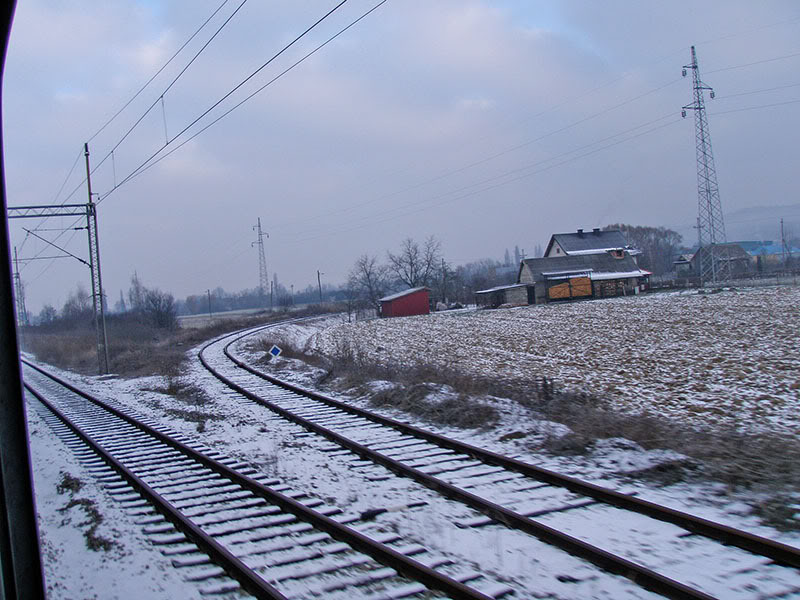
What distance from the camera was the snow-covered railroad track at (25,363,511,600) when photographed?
5.10 metres

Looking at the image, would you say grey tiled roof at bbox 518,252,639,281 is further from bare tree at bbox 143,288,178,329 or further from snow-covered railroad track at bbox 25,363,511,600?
snow-covered railroad track at bbox 25,363,511,600

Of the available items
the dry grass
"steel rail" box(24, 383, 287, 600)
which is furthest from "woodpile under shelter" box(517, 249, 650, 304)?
"steel rail" box(24, 383, 287, 600)

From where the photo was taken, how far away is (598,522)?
614 centimetres

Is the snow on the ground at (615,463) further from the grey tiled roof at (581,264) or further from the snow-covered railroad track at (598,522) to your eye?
the grey tiled roof at (581,264)

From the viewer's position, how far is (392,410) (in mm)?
13133

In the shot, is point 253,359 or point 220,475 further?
point 253,359

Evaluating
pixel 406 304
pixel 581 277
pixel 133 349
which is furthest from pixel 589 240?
pixel 133 349

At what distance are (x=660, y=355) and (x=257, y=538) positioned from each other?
17.2 m

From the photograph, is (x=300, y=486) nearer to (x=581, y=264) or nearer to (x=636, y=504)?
(x=636, y=504)

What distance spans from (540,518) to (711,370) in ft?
40.2

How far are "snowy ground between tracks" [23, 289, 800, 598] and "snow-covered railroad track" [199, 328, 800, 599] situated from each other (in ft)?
0.76

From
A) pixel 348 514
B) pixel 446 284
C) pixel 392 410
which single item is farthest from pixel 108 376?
pixel 446 284

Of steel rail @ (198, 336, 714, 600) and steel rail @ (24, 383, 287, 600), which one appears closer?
steel rail @ (198, 336, 714, 600)

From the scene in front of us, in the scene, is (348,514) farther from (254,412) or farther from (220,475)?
(254,412)
